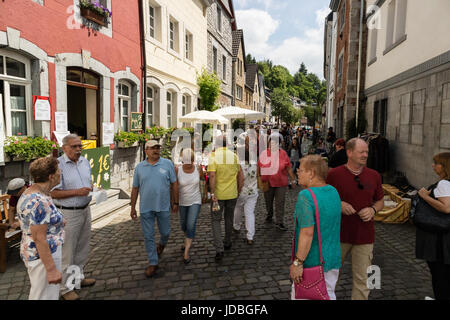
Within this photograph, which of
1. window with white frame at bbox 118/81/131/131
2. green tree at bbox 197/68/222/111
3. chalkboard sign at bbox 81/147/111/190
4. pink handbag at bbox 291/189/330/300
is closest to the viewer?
pink handbag at bbox 291/189/330/300

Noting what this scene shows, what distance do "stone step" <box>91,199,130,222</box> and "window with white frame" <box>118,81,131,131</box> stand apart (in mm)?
2876

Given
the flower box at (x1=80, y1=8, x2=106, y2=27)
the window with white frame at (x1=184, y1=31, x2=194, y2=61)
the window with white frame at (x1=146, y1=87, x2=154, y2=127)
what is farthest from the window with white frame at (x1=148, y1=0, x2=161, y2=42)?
the flower box at (x1=80, y1=8, x2=106, y2=27)

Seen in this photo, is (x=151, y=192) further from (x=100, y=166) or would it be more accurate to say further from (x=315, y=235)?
(x=100, y=166)

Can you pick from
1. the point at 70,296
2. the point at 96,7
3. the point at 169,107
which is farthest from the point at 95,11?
Answer: the point at 70,296

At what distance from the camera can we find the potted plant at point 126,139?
8.77 meters

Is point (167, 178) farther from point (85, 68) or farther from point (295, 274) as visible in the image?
point (85, 68)

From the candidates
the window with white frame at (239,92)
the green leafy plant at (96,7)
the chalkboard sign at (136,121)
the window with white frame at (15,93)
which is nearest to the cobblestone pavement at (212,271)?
the window with white frame at (15,93)

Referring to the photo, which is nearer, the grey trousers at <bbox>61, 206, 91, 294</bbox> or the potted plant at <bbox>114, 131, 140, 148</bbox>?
the grey trousers at <bbox>61, 206, 91, 294</bbox>

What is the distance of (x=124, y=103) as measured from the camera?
9.79 metres

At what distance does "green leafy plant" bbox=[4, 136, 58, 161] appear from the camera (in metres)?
5.39

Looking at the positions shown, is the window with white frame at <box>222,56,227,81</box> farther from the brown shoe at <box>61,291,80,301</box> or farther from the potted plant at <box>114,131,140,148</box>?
the brown shoe at <box>61,291,80,301</box>
